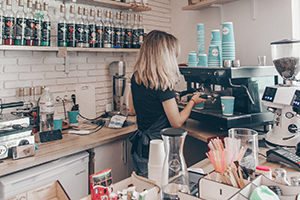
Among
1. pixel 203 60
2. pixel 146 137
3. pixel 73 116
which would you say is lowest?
pixel 146 137

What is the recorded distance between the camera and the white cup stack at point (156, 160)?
101 cm

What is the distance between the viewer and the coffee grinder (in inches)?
112

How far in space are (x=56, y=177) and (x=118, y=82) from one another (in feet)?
4.23

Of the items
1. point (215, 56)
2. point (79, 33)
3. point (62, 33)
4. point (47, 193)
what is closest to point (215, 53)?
point (215, 56)

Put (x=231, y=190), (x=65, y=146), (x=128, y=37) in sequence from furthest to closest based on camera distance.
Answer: (x=128, y=37) < (x=65, y=146) < (x=231, y=190)

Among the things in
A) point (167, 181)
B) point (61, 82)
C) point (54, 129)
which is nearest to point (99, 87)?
point (61, 82)

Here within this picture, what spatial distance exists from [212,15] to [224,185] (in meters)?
2.58

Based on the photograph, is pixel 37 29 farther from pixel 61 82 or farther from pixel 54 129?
pixel 54 129

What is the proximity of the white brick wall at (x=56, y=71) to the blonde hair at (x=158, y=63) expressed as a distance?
1045mm

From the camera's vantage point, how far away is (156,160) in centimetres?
102

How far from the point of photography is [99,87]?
289cm

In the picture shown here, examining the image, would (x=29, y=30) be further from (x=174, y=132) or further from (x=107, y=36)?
(x=174, y=132)

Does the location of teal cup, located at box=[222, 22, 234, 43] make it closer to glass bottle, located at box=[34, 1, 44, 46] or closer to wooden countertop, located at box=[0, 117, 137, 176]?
wooden countertop, located at box=[0, 117, 137, 176]

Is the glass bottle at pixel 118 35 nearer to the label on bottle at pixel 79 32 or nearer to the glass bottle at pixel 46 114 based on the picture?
the label on bottle at pixel 79 32
